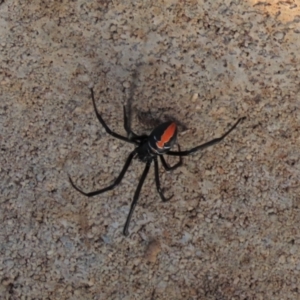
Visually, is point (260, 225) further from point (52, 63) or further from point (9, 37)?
point (9, 37)

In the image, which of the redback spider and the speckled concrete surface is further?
the speckled concrete surface

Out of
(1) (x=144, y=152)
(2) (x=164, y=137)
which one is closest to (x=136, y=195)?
(1) (x=144, y=152)

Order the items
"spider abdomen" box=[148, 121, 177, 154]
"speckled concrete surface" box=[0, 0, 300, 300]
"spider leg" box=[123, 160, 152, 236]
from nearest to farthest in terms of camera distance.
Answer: "spider abdomen" box=[148, 121, 177, 154] < "spider leg" box=[123, 160, 152, 236] < "speckled concrete surface" box=[0, 0, 300, 300]

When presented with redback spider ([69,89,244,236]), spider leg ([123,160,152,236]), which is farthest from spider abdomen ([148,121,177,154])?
spider leg ([123,160,152,236])

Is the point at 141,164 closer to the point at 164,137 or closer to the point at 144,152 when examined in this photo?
the point at 144,152

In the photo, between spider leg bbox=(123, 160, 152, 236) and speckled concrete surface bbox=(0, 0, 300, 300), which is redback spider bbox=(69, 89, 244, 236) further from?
speckled concrete surface bbox=(0, 0, 300, 300)

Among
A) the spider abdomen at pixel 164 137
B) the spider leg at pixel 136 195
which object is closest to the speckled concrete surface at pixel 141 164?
the spider leg at pixel 136 195

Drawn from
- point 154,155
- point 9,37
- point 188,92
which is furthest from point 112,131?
point 9,37

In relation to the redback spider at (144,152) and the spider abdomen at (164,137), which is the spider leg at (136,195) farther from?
the spider abdomen at (164,137)
